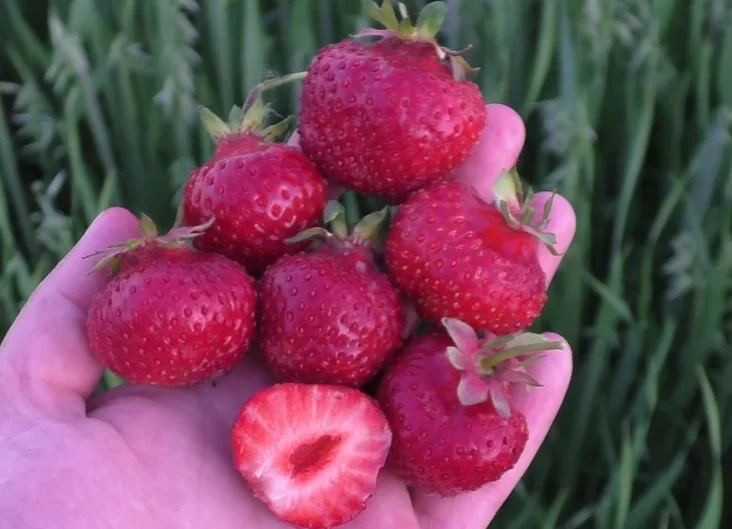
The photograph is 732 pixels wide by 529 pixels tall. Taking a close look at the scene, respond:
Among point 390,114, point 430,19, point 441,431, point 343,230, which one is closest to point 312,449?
point 441,431

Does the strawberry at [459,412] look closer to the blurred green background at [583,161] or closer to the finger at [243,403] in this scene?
the finger at [243,403]

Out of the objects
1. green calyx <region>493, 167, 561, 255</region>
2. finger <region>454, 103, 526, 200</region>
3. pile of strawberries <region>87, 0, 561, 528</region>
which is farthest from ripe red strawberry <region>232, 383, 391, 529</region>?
finger <region>454, 103, 526, 200</region>

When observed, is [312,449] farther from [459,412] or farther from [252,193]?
[252,193]

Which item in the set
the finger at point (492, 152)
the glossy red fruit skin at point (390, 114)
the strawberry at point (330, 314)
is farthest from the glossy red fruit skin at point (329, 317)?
the finger at point (492, 152)

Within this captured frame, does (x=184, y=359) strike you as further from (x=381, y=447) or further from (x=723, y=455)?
(x=723, y=455)

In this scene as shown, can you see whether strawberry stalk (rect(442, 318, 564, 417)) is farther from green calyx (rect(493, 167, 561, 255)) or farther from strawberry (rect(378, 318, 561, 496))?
green calyx (rect(493, 167, 561, 255))
